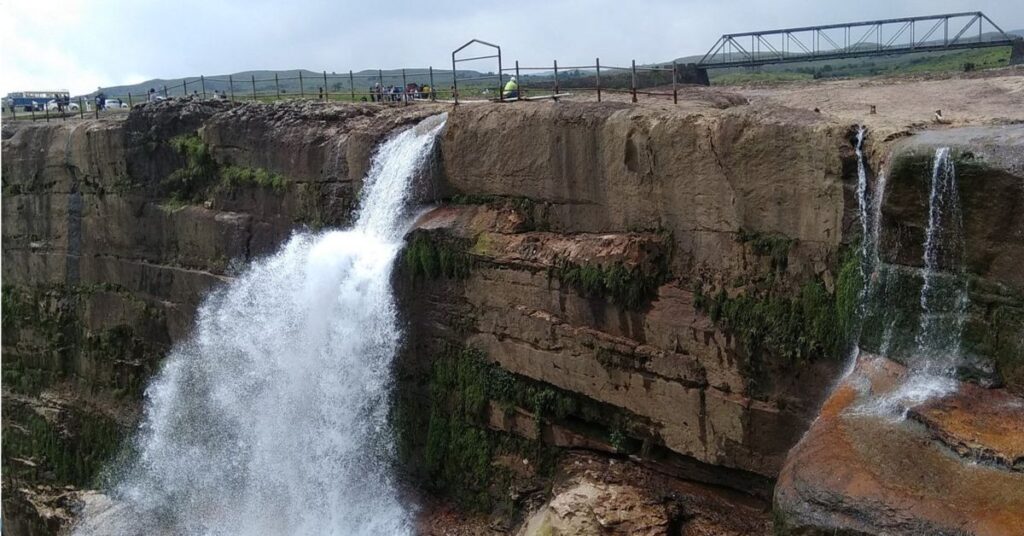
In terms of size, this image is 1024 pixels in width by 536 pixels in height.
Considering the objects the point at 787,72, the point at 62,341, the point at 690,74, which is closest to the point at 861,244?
the point at 690,74

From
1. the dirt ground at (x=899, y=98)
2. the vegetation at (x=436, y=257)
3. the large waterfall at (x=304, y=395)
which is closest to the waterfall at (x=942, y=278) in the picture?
the dirt ground at (x=899, y=98)

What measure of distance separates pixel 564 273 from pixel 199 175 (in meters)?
12.1

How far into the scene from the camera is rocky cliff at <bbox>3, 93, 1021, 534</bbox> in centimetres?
1250

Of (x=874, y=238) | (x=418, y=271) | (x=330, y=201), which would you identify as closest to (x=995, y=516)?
(x=874, y=238)

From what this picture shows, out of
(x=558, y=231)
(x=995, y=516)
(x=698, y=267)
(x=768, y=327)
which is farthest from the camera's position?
(x=558, y=231)

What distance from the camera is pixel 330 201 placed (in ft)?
65.0

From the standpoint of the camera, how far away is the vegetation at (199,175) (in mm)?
22188

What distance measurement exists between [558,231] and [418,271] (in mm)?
2923

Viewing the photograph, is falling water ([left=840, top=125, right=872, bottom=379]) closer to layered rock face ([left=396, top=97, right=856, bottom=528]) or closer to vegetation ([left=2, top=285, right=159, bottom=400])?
layered rock face ([left=396, top=97, right=856, bottom=528])

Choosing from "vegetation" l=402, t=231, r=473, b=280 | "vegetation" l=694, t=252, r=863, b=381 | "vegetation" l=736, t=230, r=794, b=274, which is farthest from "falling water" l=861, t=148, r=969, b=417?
"vegetation" l=402, t=231, r=473, b=280

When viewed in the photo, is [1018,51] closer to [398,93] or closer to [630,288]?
[630,288]

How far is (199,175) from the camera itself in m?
23.5

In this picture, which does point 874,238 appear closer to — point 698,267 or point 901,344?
point 901,344

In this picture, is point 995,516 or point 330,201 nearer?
point 995,516
